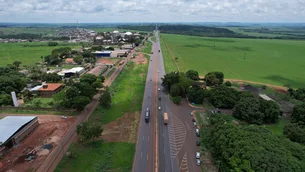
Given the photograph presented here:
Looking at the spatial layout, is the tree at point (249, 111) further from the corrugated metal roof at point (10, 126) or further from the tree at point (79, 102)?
the corrugated metal roof at point (10, 126)

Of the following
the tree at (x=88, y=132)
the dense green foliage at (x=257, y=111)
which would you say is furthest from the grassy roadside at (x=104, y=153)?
the dense green foliage at (x=257, y=111)

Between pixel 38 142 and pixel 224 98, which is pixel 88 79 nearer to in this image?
pixel 38 142

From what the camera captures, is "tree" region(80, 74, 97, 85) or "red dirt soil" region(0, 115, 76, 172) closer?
→ "red dirt soil" region(0, 115, 76, 172)

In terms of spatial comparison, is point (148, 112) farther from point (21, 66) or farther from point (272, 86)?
point (21, 66)

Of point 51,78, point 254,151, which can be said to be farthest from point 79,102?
point 254,151

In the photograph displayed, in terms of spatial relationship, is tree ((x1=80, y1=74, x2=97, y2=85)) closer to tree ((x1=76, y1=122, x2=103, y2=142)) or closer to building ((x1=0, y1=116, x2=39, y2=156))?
building ((x1=0, y1=116, x2=39, y2=156))

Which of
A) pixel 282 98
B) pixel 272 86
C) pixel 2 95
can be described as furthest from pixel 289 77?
pixel 2 95

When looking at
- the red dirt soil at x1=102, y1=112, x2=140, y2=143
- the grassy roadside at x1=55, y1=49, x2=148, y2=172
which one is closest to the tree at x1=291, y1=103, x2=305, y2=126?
the red dirt soil at x1=102, y1=112, x2=140, y2=143
